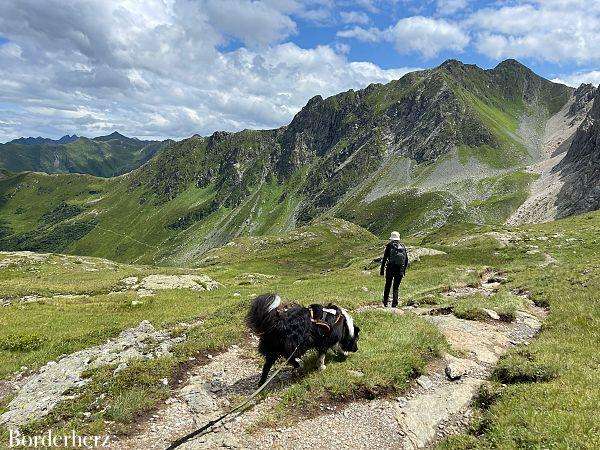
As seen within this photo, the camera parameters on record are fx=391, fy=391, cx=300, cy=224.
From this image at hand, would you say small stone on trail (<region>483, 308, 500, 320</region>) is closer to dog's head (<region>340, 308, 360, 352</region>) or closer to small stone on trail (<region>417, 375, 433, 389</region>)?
small stone on trail (<region>417, 375, 433, 389</region>)

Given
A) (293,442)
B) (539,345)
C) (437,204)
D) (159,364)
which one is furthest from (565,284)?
(437,204)

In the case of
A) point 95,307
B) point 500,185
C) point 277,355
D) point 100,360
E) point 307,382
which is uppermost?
point 500,185

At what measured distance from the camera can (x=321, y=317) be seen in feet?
42.9

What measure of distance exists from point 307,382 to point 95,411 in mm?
6527

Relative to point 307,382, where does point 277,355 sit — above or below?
above

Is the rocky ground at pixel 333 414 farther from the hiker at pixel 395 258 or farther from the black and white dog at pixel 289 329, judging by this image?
the hiker at pixel 395 258

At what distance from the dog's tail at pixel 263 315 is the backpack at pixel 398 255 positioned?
1139cm

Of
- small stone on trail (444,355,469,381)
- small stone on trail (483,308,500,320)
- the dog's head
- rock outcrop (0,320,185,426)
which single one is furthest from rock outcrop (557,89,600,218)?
rock outcrop (0,320,185,426)

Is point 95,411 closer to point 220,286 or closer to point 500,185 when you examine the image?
point 220,286

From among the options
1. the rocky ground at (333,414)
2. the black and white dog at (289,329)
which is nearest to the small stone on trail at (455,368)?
the rocky ground at (333,414)

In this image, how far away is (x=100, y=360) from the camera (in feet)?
54.7

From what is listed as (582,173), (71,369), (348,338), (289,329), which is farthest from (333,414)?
(582,173)

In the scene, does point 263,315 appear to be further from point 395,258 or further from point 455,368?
point 395,258

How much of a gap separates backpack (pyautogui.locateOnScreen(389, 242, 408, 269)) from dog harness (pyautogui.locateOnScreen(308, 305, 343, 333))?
30.2ft
